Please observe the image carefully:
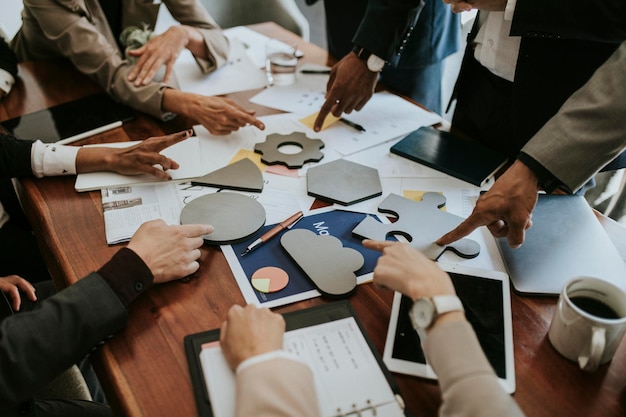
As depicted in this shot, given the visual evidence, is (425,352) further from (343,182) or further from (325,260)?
(343,182)

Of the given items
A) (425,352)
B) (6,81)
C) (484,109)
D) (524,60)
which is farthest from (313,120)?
(6,81)

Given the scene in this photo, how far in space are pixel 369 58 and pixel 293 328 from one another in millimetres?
972

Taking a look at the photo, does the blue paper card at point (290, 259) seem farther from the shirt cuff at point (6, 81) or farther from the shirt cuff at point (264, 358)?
the shirt cuff at point (6, 81)

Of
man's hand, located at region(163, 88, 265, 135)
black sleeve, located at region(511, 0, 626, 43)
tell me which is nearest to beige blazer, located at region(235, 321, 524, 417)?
black sleeve, located at region(511, 0, 626, 43)

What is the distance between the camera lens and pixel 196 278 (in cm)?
100

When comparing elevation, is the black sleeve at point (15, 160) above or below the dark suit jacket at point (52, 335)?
above

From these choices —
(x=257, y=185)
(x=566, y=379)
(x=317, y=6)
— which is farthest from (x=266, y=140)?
(x=317, y=6)

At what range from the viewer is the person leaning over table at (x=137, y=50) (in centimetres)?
149

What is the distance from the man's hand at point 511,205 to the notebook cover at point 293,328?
0.98 feet

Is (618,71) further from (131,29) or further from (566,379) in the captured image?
(131,29)

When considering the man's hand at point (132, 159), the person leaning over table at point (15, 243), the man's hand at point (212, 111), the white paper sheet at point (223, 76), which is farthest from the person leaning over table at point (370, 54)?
the person leaning over table at point (15, 243)

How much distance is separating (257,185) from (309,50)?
0.97 metres

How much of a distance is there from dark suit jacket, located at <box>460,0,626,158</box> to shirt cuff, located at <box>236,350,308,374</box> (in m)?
0.88

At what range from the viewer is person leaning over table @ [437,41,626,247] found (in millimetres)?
992
